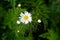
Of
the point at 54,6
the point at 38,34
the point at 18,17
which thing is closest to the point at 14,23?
the point at 18,17

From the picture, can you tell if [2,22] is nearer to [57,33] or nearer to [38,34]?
[38,34]

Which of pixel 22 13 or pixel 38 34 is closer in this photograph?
pixel 22 13

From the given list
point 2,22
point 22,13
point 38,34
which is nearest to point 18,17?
point 22,13

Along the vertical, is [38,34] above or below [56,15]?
below

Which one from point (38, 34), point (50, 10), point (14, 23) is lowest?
point (38, 34)

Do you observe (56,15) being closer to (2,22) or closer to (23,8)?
(23,8)

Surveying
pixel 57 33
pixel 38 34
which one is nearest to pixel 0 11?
pixel 38 34

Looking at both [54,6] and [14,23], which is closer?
[14,23]

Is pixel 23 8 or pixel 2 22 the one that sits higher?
pixel 23 8
